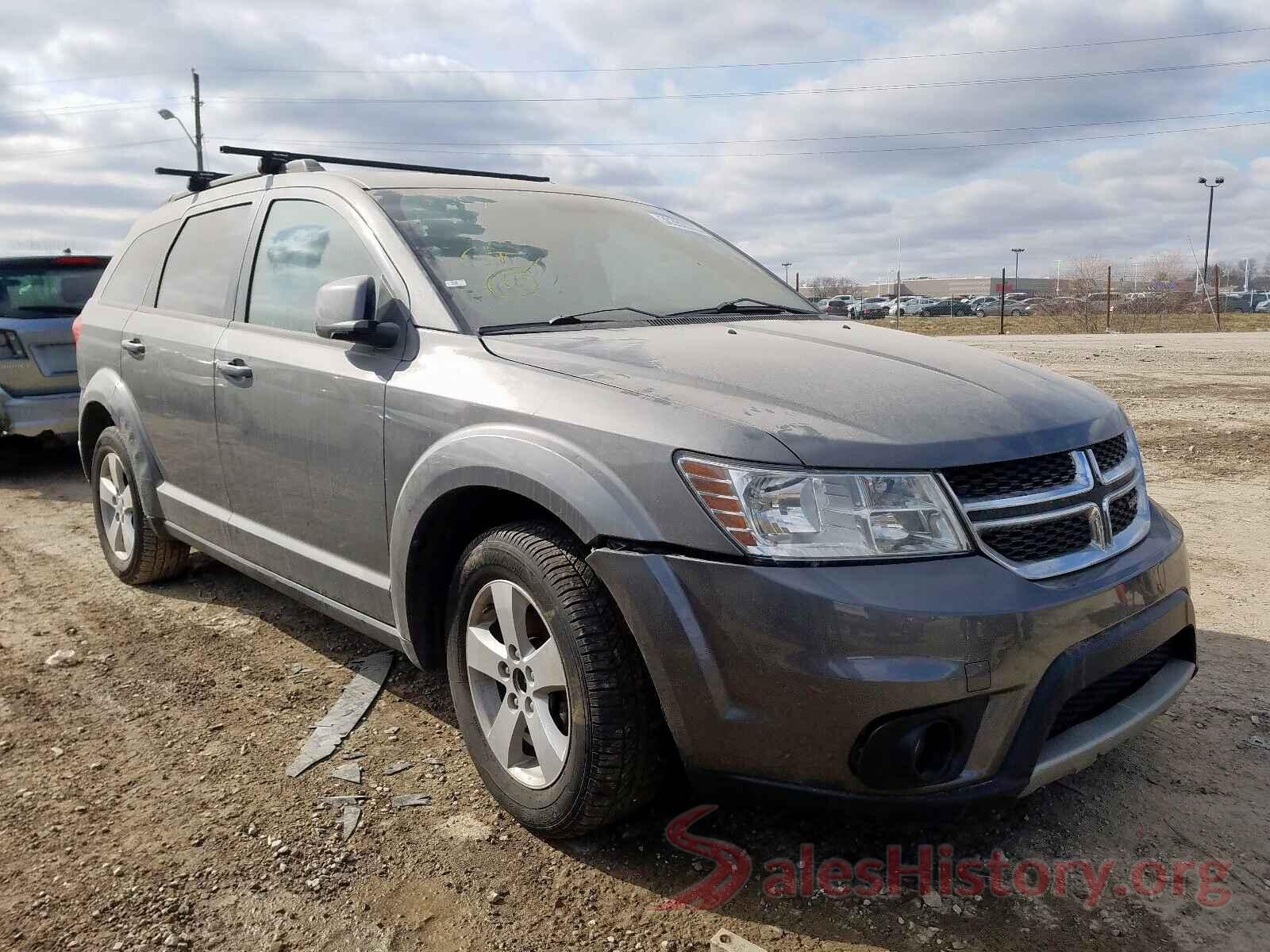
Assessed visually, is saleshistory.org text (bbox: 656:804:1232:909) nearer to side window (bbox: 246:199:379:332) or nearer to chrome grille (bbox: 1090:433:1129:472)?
chrome grille (bbox: 1090:433:1129:472)

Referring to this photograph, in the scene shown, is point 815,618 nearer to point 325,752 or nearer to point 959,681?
point 959,681

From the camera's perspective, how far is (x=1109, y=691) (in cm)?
244

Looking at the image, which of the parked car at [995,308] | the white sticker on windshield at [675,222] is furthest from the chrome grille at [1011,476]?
the parked car at [995,308]

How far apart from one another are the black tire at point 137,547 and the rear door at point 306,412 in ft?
3.50

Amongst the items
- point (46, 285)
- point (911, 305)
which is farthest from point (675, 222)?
point (911, 305)

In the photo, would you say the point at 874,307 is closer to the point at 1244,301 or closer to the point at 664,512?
the point at 1244,301

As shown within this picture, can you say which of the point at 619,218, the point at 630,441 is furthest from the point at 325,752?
the point at 619,218

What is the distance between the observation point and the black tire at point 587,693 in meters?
2.30

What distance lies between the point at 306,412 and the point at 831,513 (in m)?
1.86

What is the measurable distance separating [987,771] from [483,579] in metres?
1.30

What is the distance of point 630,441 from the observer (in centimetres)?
227

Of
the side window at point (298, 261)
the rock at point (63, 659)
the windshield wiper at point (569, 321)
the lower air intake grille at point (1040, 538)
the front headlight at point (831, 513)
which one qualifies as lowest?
the rock at point (63, 659)

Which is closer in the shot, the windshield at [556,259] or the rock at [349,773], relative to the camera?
the rock at [349,773]

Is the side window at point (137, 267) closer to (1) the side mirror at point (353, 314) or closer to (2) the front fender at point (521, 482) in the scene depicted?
(1) the side mirror at point (353, 314)
